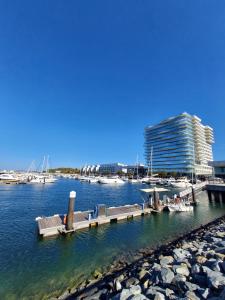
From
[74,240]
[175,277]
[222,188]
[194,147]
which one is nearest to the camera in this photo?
[175,277]

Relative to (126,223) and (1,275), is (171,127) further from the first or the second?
(1,275)

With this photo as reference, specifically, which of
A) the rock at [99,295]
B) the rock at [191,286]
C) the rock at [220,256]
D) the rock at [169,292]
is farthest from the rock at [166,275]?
the rock at [220,256]

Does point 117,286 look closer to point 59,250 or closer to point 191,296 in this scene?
point 191,296

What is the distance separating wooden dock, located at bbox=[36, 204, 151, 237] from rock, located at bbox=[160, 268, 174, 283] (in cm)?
1224

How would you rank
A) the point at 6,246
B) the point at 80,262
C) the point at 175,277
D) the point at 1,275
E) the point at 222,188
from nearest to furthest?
the point at 175,277
the point at 1,275
the point at 80,262
the point at 6,246
the point at 222,188

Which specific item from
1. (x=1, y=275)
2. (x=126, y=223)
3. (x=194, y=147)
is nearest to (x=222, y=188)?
(x=126, y=223)

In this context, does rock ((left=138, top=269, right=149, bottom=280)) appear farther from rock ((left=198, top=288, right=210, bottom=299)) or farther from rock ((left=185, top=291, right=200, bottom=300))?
rock ((left=198, top=288, right=210, bottom=299))

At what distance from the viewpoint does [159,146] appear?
149625 millimetres

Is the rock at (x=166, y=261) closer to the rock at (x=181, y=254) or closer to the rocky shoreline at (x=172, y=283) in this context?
the rocky shoreline at (x=172, y=283)

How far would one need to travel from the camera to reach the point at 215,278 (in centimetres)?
702

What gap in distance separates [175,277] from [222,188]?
4177 cm

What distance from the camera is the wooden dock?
719 inches

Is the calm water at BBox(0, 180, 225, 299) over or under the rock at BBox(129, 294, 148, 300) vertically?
under

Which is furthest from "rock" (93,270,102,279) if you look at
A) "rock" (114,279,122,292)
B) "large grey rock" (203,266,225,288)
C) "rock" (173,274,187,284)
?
"large grey rock" (203,266,225,288)
